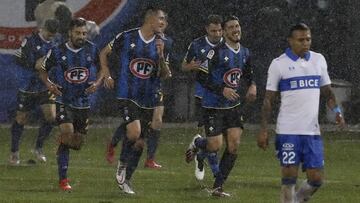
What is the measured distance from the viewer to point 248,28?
31.4m

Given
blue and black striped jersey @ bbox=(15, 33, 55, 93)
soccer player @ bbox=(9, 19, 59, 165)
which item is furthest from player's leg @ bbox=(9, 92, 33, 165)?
blue and black striped jersey @ bbox=(15, 33, 55, 93)

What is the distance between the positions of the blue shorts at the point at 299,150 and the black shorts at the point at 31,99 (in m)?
8.02

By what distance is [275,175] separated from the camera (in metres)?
19.1

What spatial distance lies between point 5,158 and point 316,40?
12.4m

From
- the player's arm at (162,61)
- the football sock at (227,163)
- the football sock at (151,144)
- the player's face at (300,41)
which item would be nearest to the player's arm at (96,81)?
the player's arm at (162,61)

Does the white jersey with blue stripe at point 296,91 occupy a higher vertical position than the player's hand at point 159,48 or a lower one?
lower

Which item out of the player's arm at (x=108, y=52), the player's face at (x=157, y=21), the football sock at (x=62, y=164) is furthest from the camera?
the football sock at (x=62, y=164)

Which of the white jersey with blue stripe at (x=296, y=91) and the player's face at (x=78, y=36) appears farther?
the player's face at (x=78, y=36)

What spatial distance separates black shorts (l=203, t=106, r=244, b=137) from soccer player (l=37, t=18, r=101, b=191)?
5.12ft

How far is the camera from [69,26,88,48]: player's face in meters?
16.2

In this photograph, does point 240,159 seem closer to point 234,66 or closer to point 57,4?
point 234,66

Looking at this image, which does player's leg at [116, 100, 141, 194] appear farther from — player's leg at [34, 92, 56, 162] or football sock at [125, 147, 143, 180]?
player's leg at [34, 92, 56, 162]

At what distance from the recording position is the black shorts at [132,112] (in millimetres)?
15758

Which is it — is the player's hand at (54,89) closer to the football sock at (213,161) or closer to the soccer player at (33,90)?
the football sock at (213,161)
